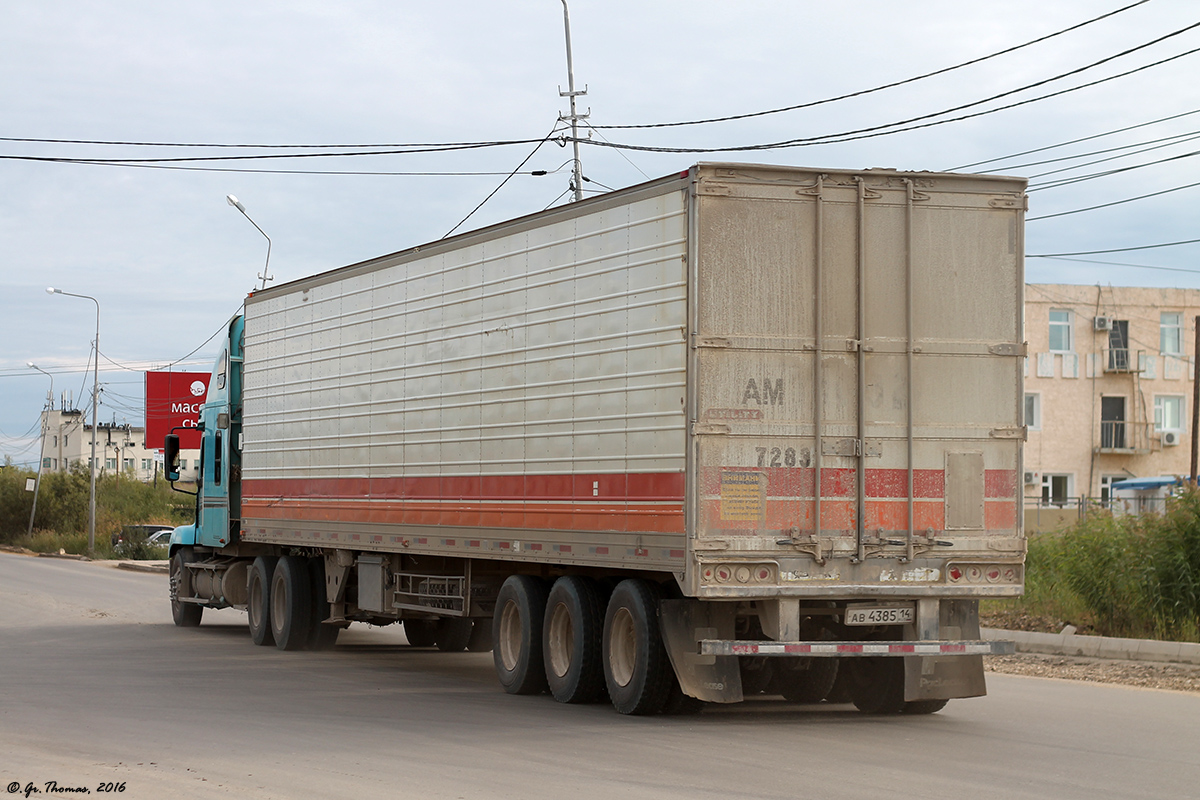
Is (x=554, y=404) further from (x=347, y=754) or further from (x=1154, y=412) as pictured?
(x=1154, y=412)

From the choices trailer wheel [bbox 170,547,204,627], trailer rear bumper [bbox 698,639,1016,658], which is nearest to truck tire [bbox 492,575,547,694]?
trailer rear bumper [bbox 698,639,1016,658]

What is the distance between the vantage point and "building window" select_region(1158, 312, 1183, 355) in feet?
176

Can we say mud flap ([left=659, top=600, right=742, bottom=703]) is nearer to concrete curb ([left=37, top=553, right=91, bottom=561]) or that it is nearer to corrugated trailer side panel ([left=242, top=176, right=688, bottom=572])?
corrugated trailer side panel ([left=242, top=176, right=688, bottom=572])

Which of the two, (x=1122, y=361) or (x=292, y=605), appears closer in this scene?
(x=292, y=605)

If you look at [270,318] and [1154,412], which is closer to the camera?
[270,318]

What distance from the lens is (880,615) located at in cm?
1173

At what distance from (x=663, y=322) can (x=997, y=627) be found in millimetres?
9792

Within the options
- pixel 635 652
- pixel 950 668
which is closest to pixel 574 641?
pixel 635 652

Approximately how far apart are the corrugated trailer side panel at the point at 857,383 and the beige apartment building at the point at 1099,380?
133 feet

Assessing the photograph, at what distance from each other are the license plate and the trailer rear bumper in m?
0.22

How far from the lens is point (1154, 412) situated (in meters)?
53.8

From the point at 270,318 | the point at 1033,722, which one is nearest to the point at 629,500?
the point at 1033,722

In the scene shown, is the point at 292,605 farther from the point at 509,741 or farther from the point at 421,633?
the point at 509,741

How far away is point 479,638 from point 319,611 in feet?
6.57
